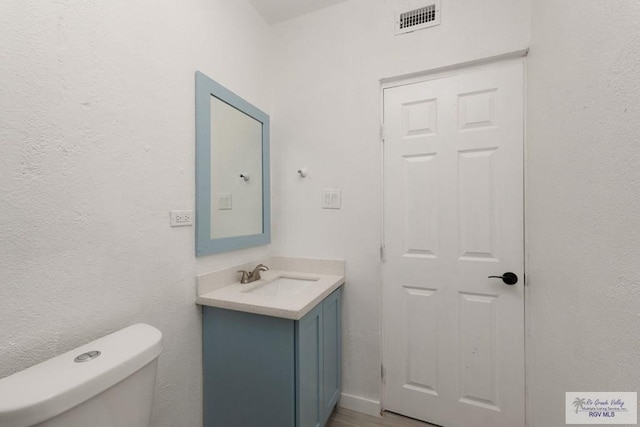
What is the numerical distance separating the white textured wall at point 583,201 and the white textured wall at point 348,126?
21.2 inches

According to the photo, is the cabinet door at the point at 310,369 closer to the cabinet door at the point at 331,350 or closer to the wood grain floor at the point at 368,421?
the cabinet door at the point at 331,350

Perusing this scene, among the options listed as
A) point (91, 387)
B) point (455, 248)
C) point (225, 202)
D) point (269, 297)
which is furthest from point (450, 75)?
point (91, 387)

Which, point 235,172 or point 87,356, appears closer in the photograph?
point 87,356

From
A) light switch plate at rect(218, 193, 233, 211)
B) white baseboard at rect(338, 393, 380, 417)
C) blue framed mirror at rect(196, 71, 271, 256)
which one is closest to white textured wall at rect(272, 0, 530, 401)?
white baseboard at rect(338, 393, 380, 417)

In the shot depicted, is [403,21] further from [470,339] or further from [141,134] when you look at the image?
[470,339]

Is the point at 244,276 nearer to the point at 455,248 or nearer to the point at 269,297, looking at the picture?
the point at 269,297

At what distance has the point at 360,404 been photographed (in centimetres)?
170

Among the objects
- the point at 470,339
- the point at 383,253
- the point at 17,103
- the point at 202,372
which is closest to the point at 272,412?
the point at 202,372

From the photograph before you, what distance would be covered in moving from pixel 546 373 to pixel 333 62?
2.14 m

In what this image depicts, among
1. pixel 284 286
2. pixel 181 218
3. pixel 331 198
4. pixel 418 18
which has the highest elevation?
pixel 418 18

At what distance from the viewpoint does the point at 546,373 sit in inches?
47.1

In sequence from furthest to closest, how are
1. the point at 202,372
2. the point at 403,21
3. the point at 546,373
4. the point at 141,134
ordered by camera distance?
the point at 403,21 < the point at 202,372 < the point at 546,373 < the point at 141,134

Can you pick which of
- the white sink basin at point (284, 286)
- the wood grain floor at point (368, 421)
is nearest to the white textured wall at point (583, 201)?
the wood grain floor at point (368, 421)

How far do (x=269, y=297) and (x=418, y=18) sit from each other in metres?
1.90
